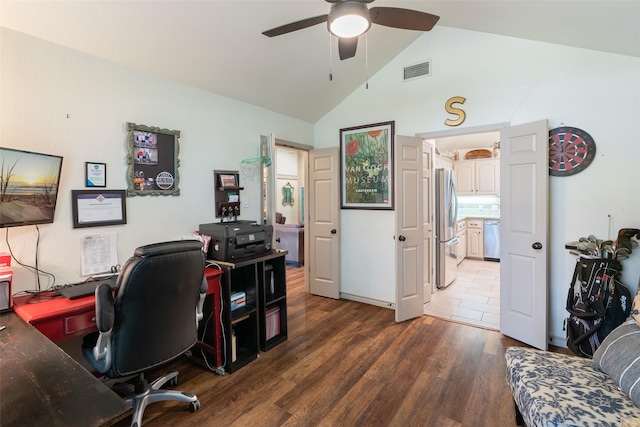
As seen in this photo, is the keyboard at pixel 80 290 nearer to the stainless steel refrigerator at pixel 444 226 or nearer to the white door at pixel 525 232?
the white door at pixel 525 232

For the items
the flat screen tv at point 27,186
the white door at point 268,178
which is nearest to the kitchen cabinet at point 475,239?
the white door at point 268,178

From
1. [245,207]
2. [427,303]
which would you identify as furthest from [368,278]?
[245,207]

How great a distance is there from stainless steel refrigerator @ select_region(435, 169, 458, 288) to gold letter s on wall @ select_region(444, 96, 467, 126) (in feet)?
3.76

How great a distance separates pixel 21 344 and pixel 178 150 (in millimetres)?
1840

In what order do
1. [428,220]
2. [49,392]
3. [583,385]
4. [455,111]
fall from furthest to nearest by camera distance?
[428,220]
[455,111]
[583,385]
[49,392]

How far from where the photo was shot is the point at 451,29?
3.31m

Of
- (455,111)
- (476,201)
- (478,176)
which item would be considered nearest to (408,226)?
(455,111)

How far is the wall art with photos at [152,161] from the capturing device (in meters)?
2.43

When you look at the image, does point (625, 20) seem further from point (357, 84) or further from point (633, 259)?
point (357, 84)

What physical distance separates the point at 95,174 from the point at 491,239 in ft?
22.0

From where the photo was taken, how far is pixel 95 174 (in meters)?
2.22

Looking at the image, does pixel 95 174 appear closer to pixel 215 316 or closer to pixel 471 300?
pixel 215 316

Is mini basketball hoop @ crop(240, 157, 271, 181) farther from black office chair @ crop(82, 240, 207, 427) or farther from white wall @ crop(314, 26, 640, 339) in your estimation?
black office chair @ crop(82, 240, 207, 427)

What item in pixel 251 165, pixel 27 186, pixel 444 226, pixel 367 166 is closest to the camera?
pixel 27 186
